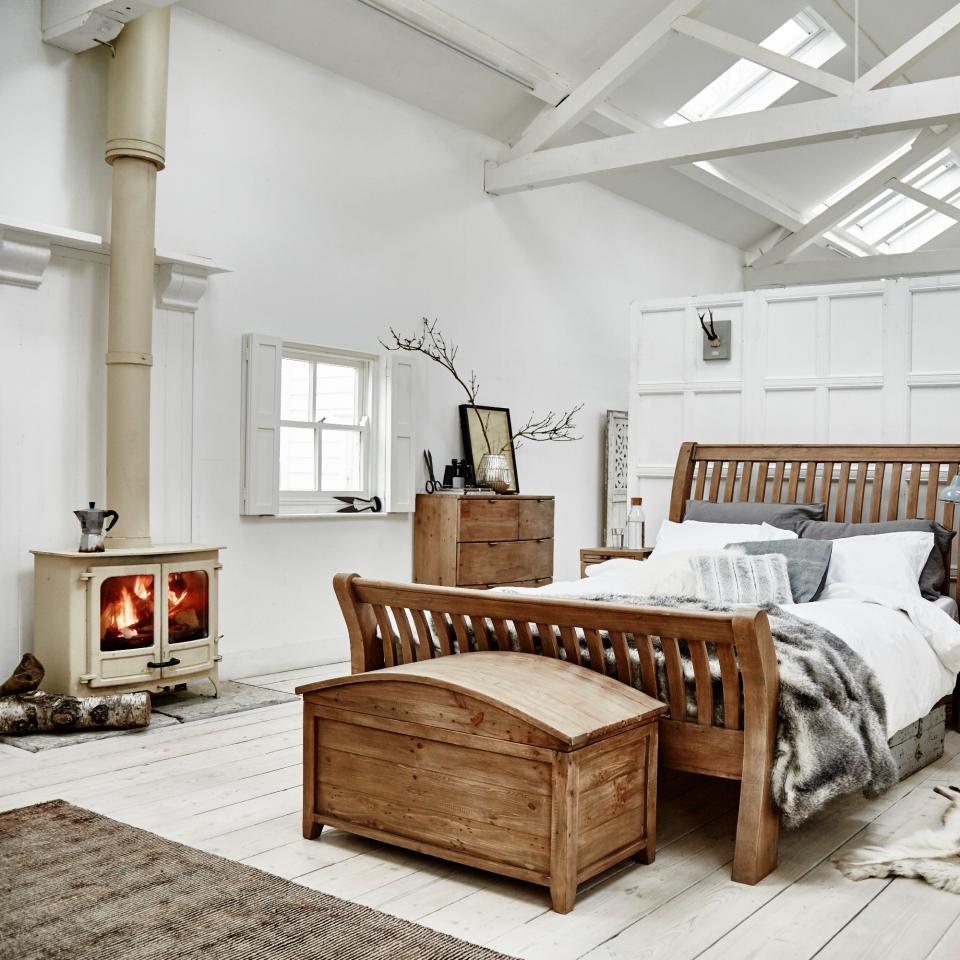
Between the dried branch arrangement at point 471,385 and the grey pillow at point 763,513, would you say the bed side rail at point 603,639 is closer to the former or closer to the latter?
the grey pillow at point 763,513

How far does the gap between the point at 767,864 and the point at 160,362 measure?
3.79 meters

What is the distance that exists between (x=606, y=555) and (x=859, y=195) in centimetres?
574

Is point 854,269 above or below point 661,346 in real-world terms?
above

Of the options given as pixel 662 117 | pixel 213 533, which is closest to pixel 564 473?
pixel 662 117

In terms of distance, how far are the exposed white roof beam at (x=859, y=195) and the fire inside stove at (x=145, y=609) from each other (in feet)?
23.9

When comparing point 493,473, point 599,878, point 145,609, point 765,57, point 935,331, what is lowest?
point 599,878

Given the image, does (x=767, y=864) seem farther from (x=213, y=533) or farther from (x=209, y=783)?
(x=213, y=533)

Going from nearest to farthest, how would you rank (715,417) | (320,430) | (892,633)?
(892,633)
(715,417)
(320,430)

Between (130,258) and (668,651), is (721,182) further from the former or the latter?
(668,651)

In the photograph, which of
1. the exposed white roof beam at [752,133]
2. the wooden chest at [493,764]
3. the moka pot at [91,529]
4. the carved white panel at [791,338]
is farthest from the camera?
the carved white panel at [791,338]

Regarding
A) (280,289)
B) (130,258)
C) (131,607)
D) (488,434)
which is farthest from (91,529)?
(488,434)

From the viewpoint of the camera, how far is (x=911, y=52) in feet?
18.2

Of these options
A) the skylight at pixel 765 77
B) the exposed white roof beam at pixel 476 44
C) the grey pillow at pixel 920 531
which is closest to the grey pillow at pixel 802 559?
the grey pillow at pixel 920 531

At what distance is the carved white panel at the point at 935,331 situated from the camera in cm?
515
